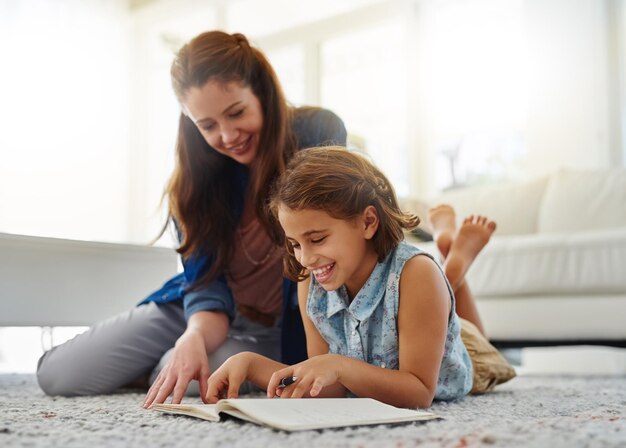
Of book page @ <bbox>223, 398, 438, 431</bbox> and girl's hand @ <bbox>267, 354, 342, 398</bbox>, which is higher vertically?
girl's hand @ <bbox>267, 354, 342, 398</bbox>

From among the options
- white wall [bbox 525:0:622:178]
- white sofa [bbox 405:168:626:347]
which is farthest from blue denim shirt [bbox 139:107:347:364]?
white wall [bbox 525:0:622:178]

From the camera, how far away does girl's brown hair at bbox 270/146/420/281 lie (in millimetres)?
1097

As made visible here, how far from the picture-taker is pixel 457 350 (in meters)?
1.28

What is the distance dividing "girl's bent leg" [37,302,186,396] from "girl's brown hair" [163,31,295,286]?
0.16 m

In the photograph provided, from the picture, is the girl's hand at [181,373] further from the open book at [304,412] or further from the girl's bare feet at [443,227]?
the girl's bare feet at [443,227]

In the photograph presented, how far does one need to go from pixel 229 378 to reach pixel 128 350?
578 mm

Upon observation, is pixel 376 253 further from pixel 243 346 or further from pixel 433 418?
pixel 243 346

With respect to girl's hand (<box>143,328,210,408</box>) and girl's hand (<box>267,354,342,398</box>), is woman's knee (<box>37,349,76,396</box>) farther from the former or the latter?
girl's hand (<box>267,354,342,398</box>)

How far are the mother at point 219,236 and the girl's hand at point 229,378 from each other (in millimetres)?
254

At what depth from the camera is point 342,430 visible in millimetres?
804

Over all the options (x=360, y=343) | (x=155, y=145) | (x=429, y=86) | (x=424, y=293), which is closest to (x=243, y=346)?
(x=360, y=343)

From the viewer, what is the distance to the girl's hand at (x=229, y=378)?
1.05 m

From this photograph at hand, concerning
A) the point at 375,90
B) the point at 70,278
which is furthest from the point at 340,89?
the point at 70,278

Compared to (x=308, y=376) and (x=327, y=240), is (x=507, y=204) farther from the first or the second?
(x=308, y=376)
